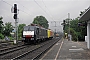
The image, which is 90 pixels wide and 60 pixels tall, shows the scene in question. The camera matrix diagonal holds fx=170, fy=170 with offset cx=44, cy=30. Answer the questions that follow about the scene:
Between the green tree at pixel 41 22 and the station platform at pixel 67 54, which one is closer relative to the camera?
the station platform at pixel 67 54

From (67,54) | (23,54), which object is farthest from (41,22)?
(23,54)

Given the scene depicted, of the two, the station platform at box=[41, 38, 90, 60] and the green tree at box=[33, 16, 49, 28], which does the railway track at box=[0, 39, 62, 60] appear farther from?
the green tree at box=[33, 16, 49, 28]

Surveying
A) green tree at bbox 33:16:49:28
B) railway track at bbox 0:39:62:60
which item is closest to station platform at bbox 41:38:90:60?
railway track at bbox 0:39:62:60

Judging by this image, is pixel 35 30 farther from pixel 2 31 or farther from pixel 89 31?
pixel 2 31

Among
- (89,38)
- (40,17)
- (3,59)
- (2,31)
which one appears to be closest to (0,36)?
(2,31)

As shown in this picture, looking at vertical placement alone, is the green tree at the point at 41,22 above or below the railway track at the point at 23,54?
above

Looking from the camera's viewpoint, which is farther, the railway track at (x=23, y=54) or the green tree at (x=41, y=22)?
the green tree at (x=41, y=22)

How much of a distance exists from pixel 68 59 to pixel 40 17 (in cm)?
9083

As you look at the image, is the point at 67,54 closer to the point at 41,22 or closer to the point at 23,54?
the point at 23,54

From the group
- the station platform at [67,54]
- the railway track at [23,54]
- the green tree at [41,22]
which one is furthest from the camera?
the green tree at [41,22]

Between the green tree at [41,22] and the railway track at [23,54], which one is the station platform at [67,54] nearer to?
the railway track at [23,54]

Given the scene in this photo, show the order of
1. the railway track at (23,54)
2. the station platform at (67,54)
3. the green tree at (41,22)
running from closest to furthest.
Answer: the station platform at (67,54), the railway track at (23,54), the green tree at (41,22)

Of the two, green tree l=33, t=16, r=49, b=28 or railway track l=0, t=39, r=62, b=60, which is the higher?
green tree l=33, t=16, r=49, b=28

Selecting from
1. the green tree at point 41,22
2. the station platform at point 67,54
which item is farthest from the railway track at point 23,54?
the green tree at point 41,22
